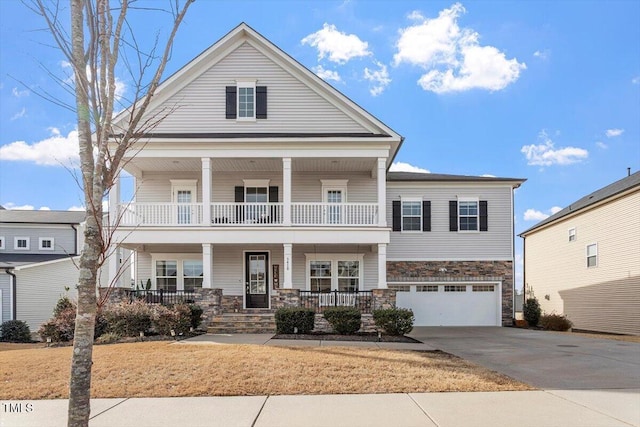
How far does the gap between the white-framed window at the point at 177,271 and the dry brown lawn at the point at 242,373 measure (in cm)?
928

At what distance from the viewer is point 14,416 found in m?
6.39

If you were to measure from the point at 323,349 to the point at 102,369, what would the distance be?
15.4 feet

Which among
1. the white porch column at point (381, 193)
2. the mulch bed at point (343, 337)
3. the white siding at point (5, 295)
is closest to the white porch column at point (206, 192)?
the mulch bed at point (343, 337)

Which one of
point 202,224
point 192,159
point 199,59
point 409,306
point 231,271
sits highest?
point 199,59

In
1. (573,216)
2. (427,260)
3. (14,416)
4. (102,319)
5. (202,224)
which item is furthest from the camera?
(573,216)

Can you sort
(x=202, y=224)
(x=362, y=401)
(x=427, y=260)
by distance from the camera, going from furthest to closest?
(x=427, y=260) → (x=202, y=224) → (x=362, y=401)

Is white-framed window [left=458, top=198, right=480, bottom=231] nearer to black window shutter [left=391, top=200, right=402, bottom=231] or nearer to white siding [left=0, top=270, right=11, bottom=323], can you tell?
black window shutter [left=391, top=200, right=402, bottom=231]

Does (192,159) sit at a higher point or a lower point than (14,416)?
higher

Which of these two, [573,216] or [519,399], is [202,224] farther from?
[573,216]

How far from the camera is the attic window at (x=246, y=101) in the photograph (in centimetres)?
1867

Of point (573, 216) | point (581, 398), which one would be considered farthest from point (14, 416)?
point (573, 216)

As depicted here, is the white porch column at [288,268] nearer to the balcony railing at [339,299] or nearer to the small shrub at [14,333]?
the balcony railing at [339,299]

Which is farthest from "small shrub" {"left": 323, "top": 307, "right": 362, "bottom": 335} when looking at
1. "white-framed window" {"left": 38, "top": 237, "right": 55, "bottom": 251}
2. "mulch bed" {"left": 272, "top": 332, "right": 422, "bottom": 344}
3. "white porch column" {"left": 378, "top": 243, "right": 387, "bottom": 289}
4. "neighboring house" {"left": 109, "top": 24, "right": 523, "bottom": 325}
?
"white-framed window" {"left": 38, "top": 237, "right": 55, "bottom": 251}

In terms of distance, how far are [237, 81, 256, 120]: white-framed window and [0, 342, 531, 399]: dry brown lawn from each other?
1070cm
